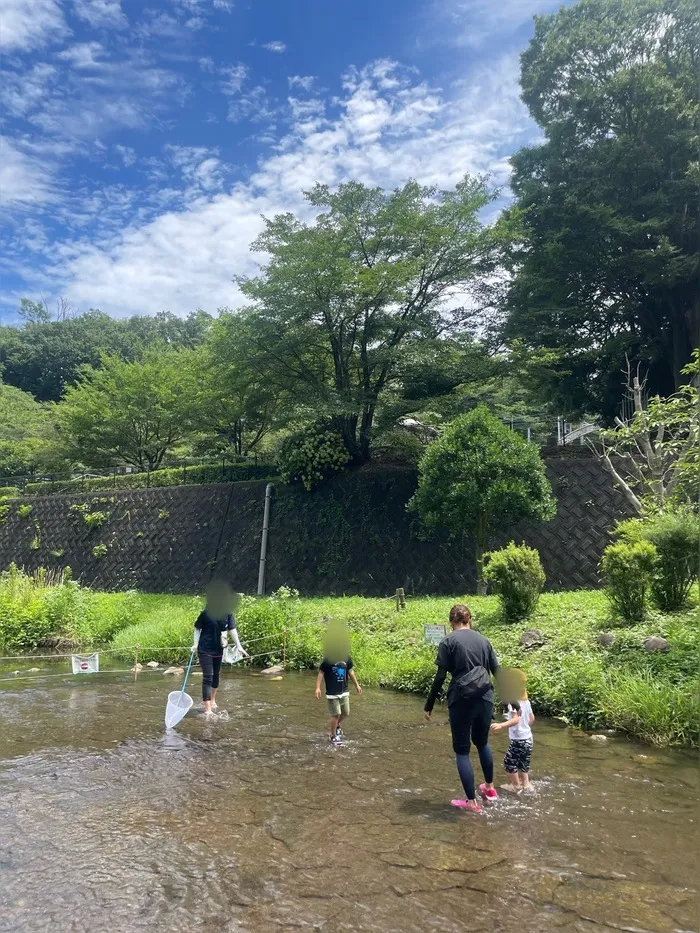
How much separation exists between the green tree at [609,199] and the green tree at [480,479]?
5.68 meters

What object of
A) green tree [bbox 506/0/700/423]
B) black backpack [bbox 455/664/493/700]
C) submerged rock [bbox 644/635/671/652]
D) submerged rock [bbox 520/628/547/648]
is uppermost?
green tree [bbox 506/0/700/423]

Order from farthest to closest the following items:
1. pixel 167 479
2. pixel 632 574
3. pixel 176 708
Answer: pixel 167 479 < pixel 632 574 < pixel 176 708

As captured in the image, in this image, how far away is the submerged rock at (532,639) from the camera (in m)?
8.88

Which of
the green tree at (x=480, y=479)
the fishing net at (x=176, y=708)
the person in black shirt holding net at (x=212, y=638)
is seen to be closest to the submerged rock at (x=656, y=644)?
the green tree at (x=480, y=479)

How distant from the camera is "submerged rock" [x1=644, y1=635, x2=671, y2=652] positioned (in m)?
7.68

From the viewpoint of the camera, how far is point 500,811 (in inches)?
199

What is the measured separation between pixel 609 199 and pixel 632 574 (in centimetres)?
1538

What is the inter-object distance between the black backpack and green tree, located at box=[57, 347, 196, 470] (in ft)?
64.8

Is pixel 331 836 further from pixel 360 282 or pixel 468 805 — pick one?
pixel 360 282

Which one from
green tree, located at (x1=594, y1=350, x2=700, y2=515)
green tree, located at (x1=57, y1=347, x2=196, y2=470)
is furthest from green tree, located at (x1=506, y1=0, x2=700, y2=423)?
green tree, located at (x1=57, y1=347, x2=196, y2=470)

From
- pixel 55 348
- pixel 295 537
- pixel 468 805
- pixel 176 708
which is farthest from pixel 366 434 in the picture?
pixel 55 348

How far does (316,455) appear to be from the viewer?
1828 centimetres

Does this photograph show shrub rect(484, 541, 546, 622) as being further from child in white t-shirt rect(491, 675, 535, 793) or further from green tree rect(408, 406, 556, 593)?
child in white t-shirt rect(491, 675, 535, 793)

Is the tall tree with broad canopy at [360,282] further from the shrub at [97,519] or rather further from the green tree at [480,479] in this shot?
the shrub at [97,519]
